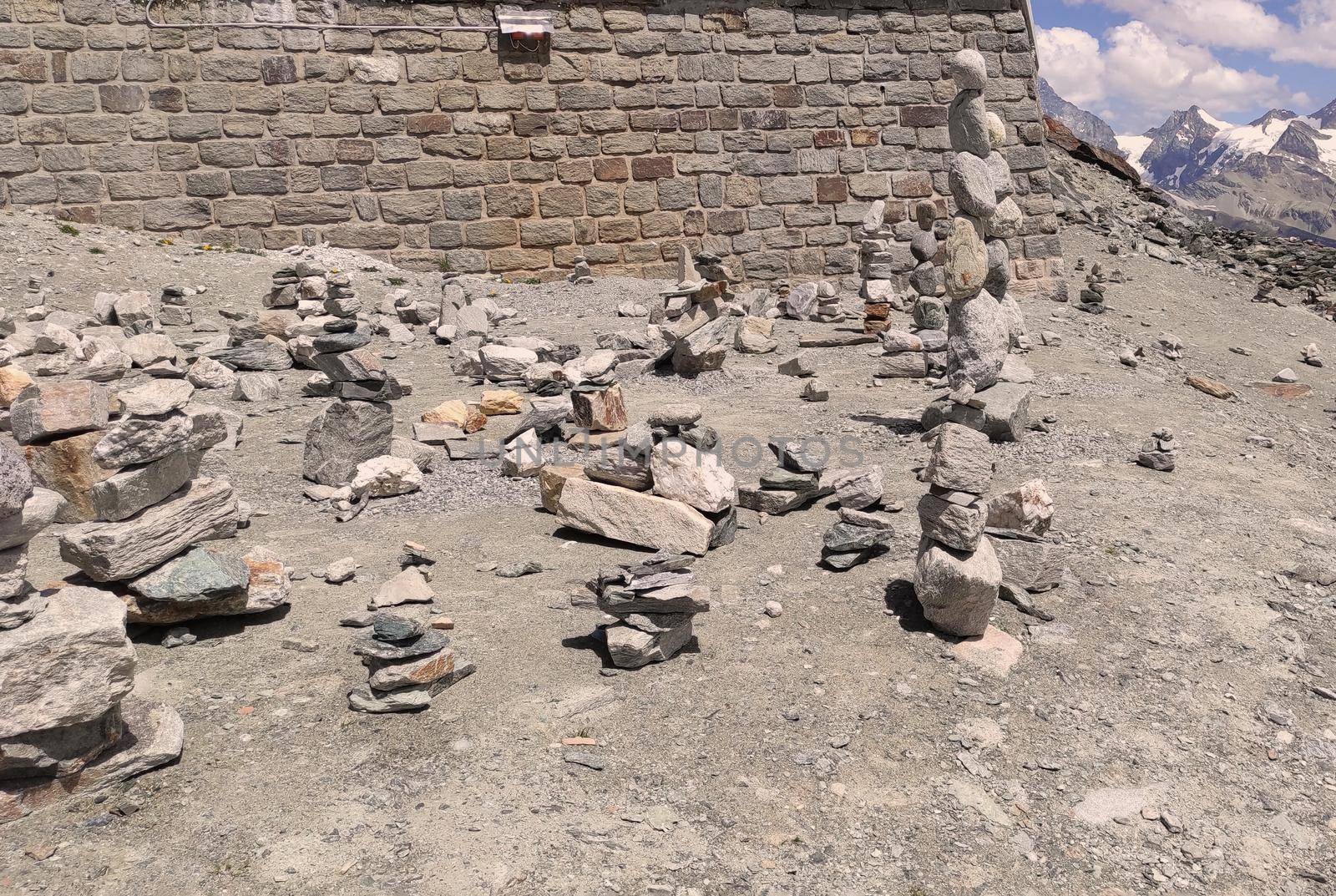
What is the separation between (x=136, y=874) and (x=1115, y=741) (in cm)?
303

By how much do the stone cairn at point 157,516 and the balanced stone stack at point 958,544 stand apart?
2.61m

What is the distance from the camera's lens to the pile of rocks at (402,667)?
3.36 metres

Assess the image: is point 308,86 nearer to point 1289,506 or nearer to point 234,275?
point 234,275

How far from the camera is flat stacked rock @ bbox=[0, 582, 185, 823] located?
267 cm

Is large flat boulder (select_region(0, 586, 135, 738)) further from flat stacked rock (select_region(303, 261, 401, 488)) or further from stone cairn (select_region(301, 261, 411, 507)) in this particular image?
flat stacked rock (select_region(303, 261, 401, 488))

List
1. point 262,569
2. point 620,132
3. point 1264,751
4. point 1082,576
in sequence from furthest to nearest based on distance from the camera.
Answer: point 620,132, point 1082,576, point 262,569, point 1264,751

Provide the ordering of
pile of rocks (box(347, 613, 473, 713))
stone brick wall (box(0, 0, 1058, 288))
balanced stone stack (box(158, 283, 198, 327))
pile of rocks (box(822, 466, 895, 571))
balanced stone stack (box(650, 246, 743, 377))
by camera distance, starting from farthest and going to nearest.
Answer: stone brick wall (box(0, 0, 1058, 288)) < balanced stone stack (box(158, 283, 198, 327)) < balanced stone stack (box(650, 246, 743, 377)) < pile of rocks (box(822, 466, 895, 571)) < pile of rocks (box(347, 613, 473, 713))

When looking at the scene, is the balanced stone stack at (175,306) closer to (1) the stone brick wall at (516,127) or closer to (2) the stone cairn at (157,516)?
(1) the stone brick wall at (516,127)

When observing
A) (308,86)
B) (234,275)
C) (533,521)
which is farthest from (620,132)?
(533,521)

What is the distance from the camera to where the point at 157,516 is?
12.5 ft

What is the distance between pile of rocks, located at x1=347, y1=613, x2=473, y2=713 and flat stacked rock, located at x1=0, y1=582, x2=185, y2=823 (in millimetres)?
686

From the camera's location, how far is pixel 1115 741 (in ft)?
11.0

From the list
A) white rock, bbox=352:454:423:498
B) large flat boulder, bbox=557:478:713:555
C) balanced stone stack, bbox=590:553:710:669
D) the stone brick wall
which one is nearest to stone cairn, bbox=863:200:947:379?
the stone brick wall

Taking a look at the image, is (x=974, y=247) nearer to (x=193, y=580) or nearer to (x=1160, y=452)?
(x=1160, y=452)
